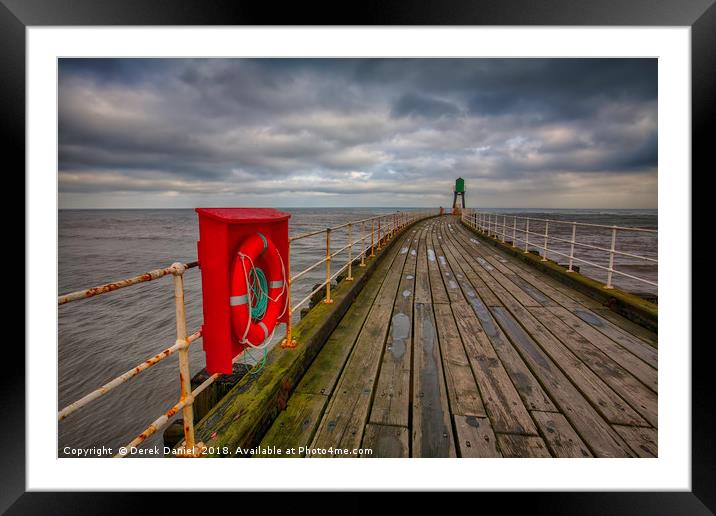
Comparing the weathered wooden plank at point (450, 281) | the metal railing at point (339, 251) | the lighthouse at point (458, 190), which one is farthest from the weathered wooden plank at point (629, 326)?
the lighthouse at point (458, 190)

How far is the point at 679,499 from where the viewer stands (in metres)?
1.33

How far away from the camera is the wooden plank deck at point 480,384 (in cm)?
148

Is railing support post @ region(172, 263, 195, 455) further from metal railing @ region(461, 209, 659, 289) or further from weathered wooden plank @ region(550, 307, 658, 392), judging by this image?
weathered wooden plank @ region(550, 307, 658, 392)

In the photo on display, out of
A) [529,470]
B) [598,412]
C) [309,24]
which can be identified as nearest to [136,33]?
[309,24]

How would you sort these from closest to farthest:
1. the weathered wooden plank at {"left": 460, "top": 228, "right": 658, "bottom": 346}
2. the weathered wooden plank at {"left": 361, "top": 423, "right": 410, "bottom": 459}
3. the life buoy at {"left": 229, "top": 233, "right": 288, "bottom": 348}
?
the weathered wooden plank at {"left": 361, "top": 423, "right": 410, "bottom": 459} < the life buoy at {"left": 229, "top": 233, "right": 288, "bottom": 348} < the weathered wooden plank at {"left": 460, "top": 228, "right": 658, "bottom": 346}

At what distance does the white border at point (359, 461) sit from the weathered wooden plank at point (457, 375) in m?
0.33

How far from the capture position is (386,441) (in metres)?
1.47

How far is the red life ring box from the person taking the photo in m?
1.50

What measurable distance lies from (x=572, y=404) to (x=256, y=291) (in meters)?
1.90

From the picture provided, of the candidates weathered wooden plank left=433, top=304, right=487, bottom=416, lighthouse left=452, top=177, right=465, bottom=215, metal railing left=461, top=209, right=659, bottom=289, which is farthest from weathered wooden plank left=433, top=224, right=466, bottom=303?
lighthouse left=452, top=177, right=465, bottom=215

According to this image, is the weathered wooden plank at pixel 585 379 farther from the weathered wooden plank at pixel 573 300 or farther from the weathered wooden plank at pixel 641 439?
the weathered wooden plank at pixel 573 300

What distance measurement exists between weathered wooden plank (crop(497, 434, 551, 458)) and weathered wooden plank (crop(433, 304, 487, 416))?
0.61 feet

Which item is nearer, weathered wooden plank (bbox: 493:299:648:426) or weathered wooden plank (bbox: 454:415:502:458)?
weathered wooden plank (bbox: 454:415:502:458)

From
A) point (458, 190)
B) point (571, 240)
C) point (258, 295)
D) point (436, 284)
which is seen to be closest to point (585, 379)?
point (258, 295)
